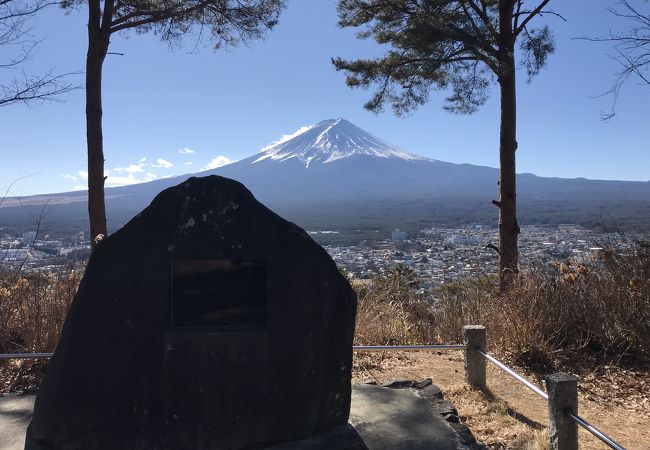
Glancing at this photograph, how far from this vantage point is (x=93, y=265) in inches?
125

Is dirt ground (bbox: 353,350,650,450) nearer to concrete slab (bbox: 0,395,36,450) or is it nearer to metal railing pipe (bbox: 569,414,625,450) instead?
metal railing pipe (bbox: 569,414,625,450)

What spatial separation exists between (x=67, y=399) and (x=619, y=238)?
659 centimetres

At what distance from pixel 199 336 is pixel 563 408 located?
227 cm

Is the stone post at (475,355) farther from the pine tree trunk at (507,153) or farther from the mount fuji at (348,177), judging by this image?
the mount fuji at (348,177)

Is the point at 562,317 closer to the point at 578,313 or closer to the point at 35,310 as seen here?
the point at 578,313

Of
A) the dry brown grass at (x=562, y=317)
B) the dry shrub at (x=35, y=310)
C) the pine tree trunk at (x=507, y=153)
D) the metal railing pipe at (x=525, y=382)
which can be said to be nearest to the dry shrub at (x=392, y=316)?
the dry brown grass at (x=562, y=317)

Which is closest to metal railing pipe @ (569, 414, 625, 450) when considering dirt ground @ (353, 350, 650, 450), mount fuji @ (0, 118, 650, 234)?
dirt ground @ (353, 350, 650, 450)

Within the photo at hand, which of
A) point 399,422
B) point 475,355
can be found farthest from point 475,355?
point 399,422

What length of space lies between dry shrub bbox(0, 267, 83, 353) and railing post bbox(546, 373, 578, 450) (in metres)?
4.83

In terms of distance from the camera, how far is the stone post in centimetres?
509

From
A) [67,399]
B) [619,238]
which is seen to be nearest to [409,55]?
[619,238]

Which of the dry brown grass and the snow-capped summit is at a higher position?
the snow-capped summit

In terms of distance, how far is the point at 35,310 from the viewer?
595 cm

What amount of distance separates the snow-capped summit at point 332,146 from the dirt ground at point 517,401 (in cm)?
10565
